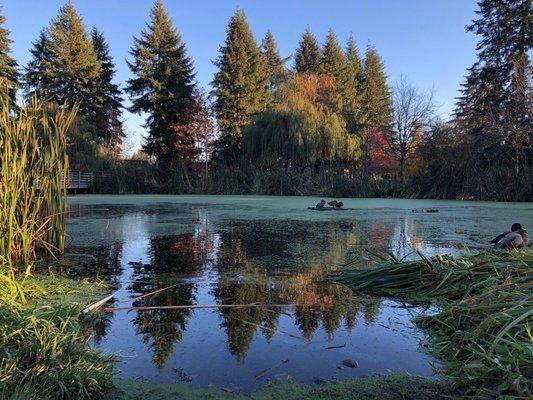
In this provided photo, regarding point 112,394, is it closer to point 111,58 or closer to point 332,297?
point 332,297

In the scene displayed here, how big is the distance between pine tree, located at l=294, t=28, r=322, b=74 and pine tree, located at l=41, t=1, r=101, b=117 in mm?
14465

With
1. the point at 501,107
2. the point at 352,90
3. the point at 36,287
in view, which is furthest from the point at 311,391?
the point at 352,90

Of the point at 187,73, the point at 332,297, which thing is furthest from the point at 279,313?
the point at 187,73

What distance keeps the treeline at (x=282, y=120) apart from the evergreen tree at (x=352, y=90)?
183mm

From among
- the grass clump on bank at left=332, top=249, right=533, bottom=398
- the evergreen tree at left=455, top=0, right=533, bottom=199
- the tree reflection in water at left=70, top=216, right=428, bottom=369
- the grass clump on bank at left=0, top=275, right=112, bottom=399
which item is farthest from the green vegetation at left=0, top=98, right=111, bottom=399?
the evergreen tree at left=455, top=0, right=533, bottom=199

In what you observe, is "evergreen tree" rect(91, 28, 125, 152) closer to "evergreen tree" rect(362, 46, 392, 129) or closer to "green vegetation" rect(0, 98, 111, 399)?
"evergreen tree" rect(362, 46, 392, 129)

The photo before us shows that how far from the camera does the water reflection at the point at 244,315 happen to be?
234 cm

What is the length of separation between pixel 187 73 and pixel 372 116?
16146 millimetres

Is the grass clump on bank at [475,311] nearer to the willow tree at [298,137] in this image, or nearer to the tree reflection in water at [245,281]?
the tree reflection in water at [245,281]

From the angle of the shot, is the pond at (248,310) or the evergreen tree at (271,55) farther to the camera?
the evergreen tree at (271,55)

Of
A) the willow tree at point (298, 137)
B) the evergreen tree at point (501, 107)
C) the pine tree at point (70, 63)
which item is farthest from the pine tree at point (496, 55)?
the pine tree at point (70, 63)

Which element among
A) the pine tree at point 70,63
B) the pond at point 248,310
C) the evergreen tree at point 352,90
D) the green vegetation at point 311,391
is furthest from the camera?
the pine tree at point 70,63

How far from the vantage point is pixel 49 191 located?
4586 millimetres

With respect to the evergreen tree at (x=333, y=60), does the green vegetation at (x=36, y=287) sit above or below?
below
